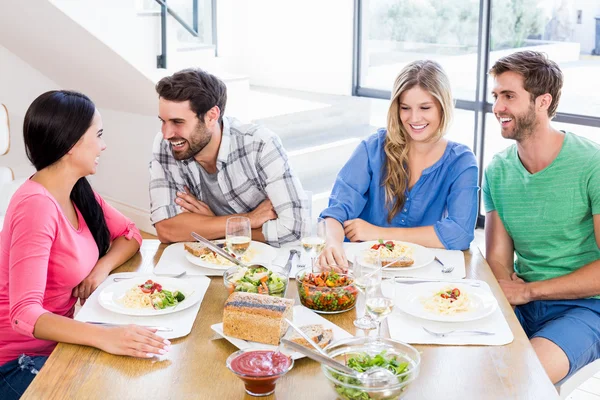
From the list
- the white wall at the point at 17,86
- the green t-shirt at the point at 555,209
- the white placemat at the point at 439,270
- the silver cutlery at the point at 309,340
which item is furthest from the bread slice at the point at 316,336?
the white wall at the point at 17,86

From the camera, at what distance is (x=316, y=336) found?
1634mm

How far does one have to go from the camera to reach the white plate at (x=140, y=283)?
71.4 inches

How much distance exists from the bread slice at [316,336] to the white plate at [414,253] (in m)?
0.51

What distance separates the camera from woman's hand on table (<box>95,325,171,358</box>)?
1.62 metres

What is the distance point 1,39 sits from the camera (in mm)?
4898

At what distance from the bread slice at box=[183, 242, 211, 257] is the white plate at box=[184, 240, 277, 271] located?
0.01m

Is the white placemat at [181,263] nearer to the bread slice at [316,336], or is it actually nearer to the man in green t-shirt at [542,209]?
the bread slice at [316,336]

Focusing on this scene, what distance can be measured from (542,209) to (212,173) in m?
1.15

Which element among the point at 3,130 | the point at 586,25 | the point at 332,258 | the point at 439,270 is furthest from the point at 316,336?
the point at 586,25

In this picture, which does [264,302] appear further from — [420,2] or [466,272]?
[420,2]

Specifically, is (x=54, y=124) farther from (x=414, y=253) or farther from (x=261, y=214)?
(x=414, y=253)

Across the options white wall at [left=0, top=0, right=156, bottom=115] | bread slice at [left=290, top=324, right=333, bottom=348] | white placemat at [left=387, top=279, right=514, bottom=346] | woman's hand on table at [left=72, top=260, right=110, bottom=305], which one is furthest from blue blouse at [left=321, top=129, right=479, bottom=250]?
white wall at [left=0, top=0, right=156, bottom=115]

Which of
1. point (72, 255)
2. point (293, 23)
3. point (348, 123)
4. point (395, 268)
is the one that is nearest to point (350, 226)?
point (395, 268)

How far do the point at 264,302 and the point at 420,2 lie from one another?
439cm
